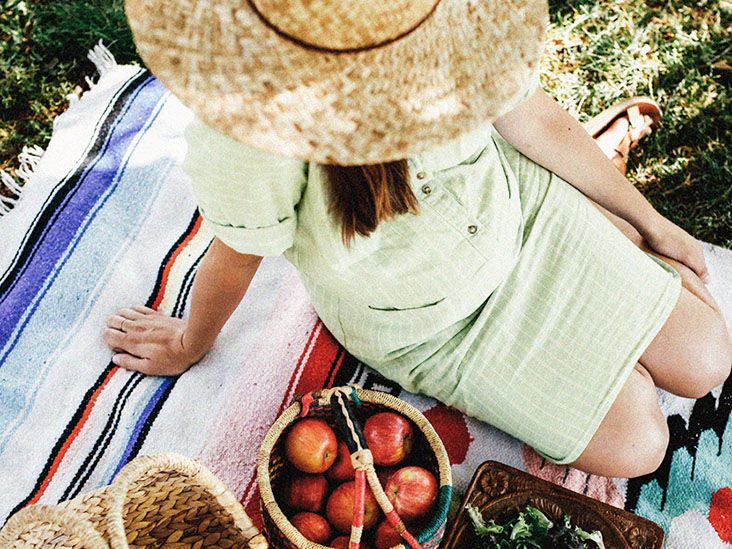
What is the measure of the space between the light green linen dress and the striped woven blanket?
0.18m

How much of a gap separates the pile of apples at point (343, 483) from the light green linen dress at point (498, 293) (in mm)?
171

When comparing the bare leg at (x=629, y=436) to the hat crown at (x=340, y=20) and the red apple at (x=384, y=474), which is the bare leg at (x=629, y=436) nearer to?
the red apple at (x=384, y=474)

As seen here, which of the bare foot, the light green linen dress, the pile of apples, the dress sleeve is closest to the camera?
the dress sleeve

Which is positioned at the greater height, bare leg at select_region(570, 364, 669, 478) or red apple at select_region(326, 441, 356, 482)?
red apple at select_region(326, 441, 356, 482)

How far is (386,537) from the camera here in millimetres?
1344

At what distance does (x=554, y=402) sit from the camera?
4.70 ft

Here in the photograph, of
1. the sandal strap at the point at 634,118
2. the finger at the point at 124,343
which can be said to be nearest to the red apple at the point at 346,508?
the finger at the point at 124,343

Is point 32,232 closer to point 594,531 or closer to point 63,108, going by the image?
point 63,108

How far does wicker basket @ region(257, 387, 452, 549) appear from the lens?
4.20 ft

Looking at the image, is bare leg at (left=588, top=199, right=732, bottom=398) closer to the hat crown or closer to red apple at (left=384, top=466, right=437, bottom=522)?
red apple at (left=384, top=466, right=437, bottom=522)

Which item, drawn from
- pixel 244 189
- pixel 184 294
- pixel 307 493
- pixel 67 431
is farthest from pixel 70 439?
pixel 244 189

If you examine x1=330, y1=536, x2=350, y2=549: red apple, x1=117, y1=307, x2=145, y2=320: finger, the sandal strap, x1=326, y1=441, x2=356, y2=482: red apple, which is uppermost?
x1=117, y1=307, x2=145, y2=320: finger

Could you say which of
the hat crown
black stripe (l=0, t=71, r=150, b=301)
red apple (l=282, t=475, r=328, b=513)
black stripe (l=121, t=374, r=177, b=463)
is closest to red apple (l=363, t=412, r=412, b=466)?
red apple (l=282, t=475, r=328, b=513)

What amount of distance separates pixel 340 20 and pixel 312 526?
986 mm
